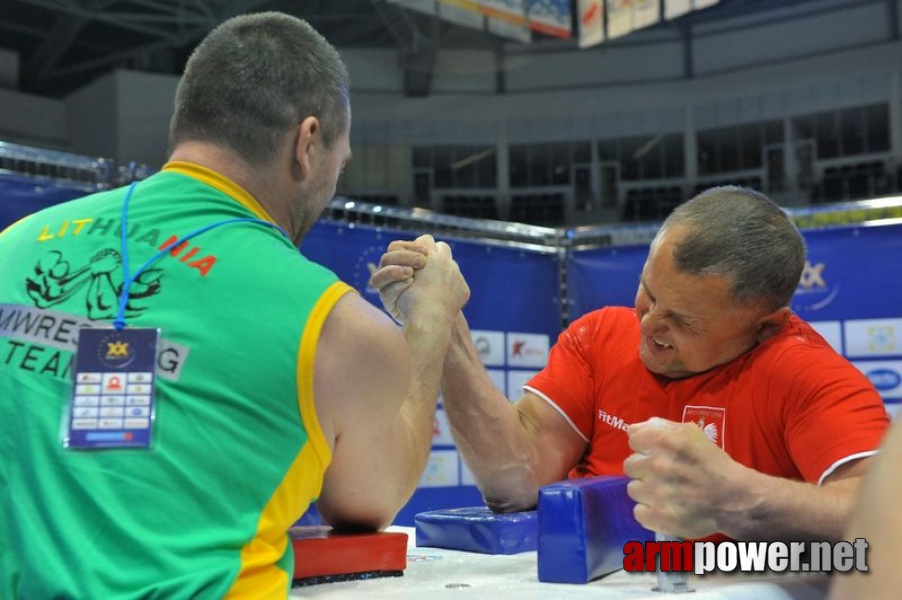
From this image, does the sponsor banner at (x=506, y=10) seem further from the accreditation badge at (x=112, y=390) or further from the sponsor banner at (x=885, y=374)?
the accreditation badge at (x=112, y=390)

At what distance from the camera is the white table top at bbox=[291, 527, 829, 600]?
1.07 m

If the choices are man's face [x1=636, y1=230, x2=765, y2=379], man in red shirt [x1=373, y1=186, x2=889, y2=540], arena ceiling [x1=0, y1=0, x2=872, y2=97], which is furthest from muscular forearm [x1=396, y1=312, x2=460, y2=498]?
arena ceiling [x1=0, y1=0, x2=872, y2=97]

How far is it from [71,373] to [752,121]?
15.8 m

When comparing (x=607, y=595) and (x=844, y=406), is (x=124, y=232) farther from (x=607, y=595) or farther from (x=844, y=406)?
(x=844, y=406)

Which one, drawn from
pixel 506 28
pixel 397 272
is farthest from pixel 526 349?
pixel 506 28

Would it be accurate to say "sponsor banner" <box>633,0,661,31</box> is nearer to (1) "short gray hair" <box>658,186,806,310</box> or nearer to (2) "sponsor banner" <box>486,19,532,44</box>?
(2) "sponsor banner" <box>486,19,532,44</box>

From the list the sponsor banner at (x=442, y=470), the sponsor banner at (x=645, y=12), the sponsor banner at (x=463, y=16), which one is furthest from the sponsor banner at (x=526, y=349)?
the sponsor banner at (x=463, y=16)

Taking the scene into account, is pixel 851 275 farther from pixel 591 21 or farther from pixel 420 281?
pixel 591 21

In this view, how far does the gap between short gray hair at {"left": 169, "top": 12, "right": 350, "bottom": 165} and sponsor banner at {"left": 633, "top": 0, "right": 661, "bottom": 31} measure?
22.5 ft

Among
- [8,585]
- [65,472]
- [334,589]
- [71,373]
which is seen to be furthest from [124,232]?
[334,589]

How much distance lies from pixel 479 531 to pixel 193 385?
67 centimetres

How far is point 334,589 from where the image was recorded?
Answer: 112 cm

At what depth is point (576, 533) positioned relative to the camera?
1184mm

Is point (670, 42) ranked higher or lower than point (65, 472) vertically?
higher
